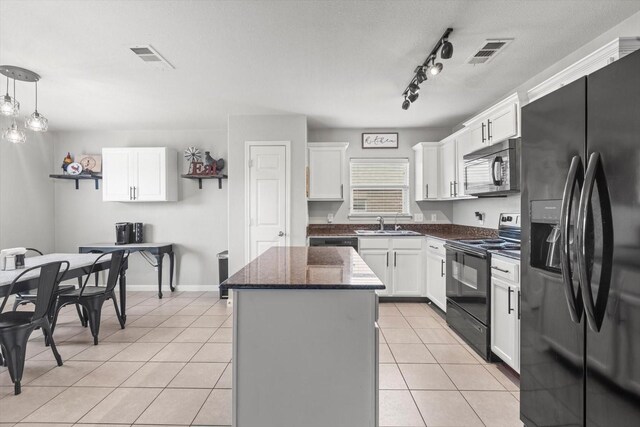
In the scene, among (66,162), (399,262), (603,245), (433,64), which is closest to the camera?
(603,245)

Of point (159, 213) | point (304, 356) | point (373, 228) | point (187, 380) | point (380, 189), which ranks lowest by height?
point (187, 380)

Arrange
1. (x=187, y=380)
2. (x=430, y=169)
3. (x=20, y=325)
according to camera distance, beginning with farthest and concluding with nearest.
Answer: (x=430, y=169)
(x=187, y=380)
(x=20, y=325)

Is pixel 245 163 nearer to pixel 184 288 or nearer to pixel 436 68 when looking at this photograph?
pixel 184 288

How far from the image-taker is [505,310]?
2.50 metres

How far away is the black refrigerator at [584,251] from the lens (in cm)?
110

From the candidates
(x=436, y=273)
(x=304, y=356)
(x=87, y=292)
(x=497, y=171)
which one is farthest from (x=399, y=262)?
(x=87, y=292)

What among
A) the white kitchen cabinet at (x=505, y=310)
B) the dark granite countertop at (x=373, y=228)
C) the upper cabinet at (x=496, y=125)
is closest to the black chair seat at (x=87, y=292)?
the dark granite countertop at (x=373, y=228)

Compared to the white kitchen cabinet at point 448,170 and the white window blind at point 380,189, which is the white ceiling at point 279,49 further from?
the white window blind at point 380,189

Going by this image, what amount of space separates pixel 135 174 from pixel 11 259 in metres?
2.42

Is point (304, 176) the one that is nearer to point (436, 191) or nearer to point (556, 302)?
point (436, 191)

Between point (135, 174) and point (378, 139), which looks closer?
point (135, 174)

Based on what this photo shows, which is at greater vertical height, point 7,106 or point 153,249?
point 7,106

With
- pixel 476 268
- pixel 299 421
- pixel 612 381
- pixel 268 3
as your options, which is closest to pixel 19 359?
pixel 299 421

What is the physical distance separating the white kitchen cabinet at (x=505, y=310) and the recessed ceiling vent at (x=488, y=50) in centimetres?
164
